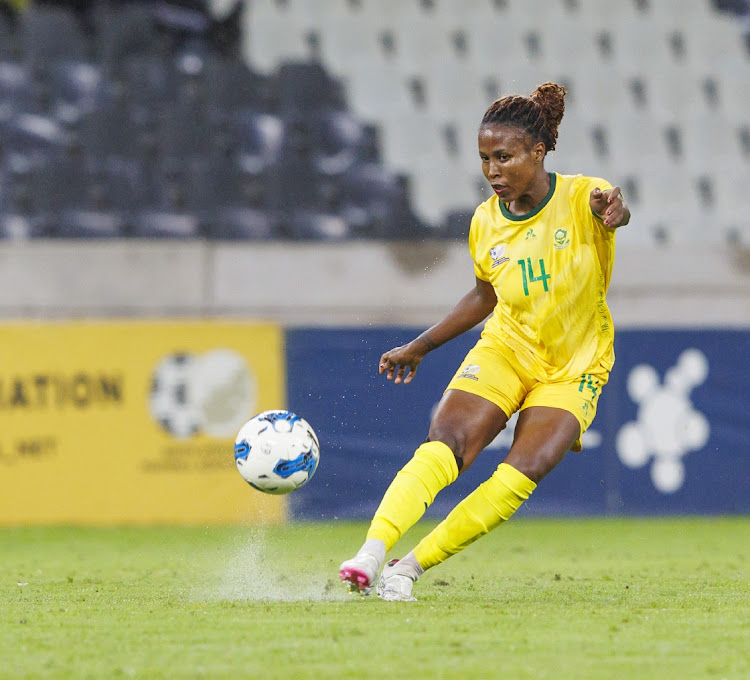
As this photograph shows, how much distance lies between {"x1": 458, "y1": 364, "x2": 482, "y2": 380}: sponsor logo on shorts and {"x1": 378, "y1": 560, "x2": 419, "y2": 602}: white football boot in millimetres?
862

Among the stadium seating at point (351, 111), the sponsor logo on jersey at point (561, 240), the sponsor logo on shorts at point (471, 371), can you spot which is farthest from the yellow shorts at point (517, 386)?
the stadium seating at point (351, 111)

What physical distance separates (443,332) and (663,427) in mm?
6579

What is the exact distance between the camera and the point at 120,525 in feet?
36.4

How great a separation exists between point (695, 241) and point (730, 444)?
3.32m

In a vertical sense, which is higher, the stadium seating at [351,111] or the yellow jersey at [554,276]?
the stadium seating at [351,111]

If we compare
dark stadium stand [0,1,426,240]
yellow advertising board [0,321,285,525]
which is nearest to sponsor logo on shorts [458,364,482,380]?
yellow advertising board [0,321,285,525]

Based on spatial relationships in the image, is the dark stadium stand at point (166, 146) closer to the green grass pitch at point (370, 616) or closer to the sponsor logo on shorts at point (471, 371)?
the green grass pitch at point (370, 616)

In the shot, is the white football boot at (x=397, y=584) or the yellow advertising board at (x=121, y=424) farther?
the yellow advertising board at (x=121, y=424)

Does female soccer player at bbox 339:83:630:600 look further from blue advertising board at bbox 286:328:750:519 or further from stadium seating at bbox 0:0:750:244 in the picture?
stadium seating at bbox 0:0:750:244

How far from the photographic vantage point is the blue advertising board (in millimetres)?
11406

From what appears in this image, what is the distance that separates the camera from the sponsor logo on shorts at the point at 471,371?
5.41m

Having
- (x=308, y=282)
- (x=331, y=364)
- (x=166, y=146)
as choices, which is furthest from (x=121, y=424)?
(x=166, y=146)

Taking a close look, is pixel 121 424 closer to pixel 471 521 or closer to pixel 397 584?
pixel 397 584

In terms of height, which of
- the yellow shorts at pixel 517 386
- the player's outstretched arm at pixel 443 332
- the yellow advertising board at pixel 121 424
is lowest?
the yellow advertising board at pixel 121 424
